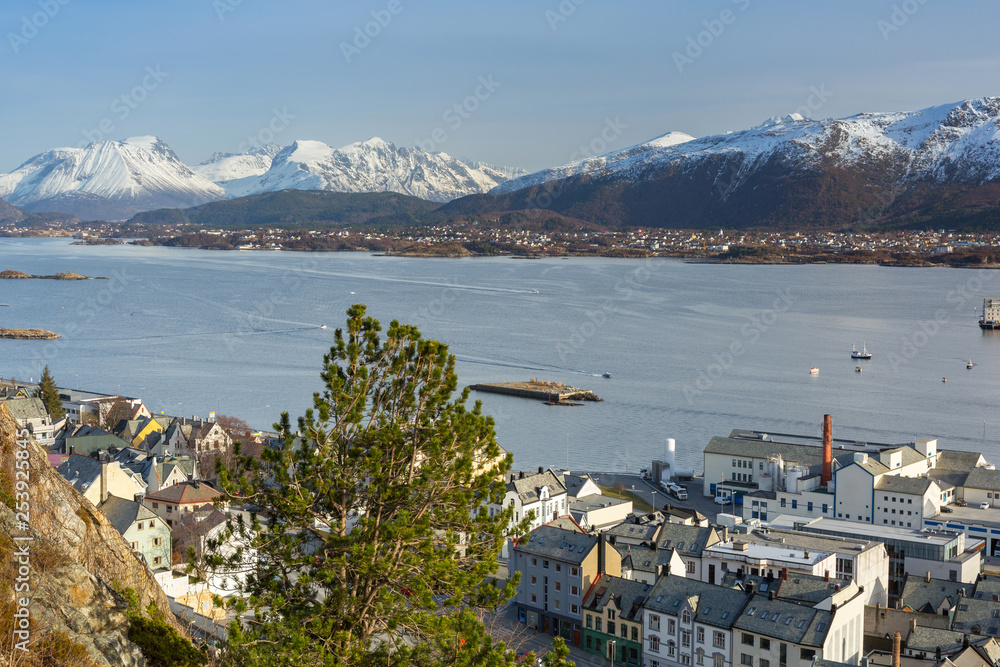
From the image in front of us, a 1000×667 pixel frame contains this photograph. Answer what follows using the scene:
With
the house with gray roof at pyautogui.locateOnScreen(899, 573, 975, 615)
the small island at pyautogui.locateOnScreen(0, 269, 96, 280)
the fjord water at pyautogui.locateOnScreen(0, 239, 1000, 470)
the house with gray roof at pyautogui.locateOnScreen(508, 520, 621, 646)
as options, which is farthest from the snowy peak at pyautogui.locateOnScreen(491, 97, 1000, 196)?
the house with gray roof at pyautogui.locateOnScreen(508, 520, 621, 646)

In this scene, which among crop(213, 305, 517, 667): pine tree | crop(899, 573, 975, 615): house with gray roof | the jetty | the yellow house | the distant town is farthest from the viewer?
the distant town

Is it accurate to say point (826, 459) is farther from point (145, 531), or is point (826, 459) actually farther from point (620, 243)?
point (620, 243)

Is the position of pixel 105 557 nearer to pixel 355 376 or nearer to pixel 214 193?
pixel 355 376

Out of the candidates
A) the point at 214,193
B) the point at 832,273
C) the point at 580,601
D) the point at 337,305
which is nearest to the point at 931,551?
the point at 580,601

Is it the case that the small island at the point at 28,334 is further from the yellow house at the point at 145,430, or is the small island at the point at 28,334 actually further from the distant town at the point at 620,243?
the distant town at the point at 620,243

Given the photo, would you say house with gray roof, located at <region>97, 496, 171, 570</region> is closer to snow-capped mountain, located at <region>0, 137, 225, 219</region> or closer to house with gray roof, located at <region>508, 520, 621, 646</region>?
house with gray roof, located at <region>508, 520, 621, 646</region>

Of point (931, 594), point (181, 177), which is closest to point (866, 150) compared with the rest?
point (931, 594)
